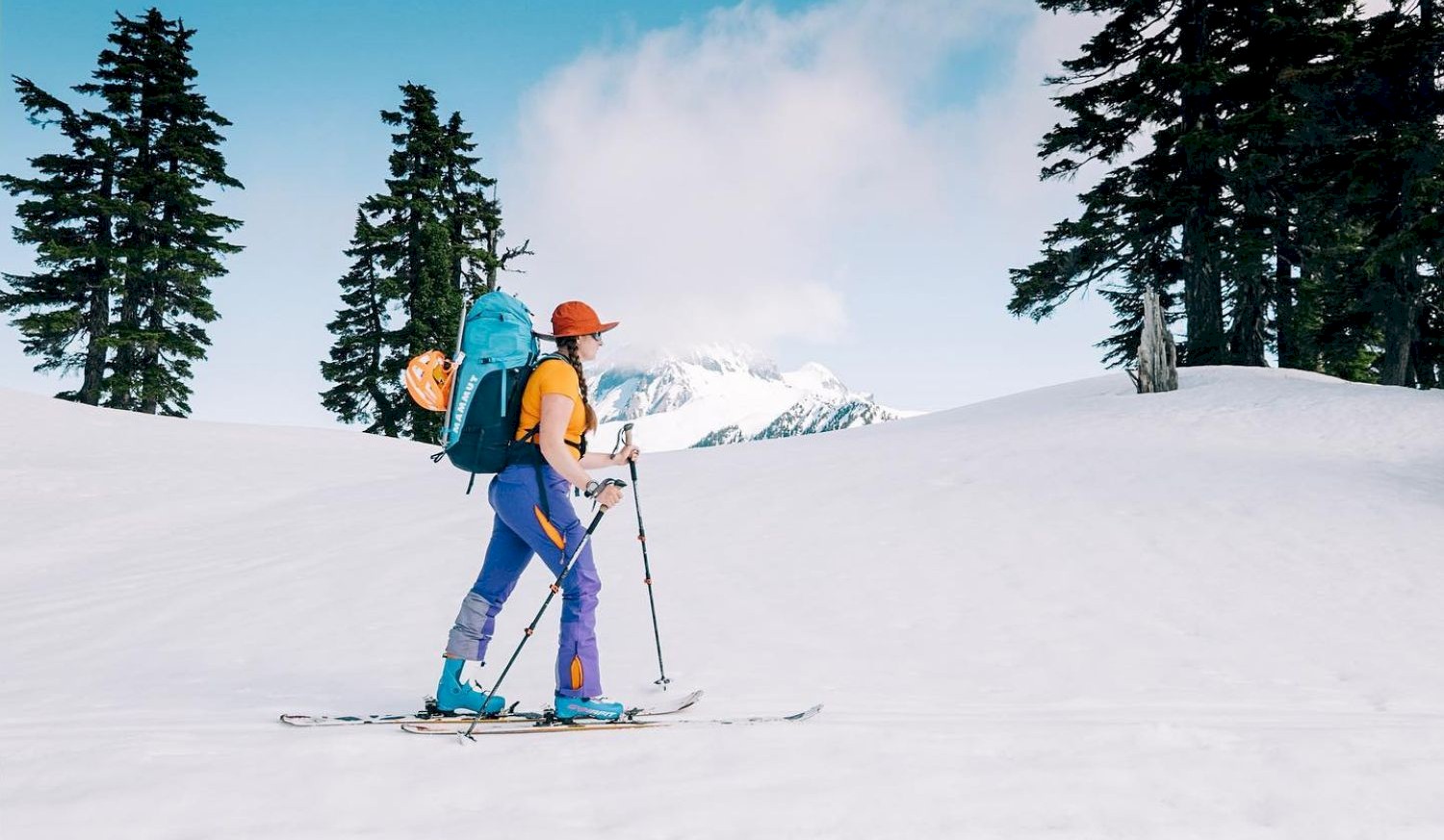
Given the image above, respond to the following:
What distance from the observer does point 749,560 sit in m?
8.73

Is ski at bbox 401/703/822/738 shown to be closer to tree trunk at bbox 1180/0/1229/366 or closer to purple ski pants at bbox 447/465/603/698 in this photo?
purple ski pants at bbox 447/465/603/698

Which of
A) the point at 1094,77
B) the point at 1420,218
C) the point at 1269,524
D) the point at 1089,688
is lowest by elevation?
the point at 1089,688

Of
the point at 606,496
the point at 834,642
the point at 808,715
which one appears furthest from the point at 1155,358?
the point at 606,496

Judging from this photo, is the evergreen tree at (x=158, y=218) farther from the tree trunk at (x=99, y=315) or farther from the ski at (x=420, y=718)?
the ski at (x=420, y=718)

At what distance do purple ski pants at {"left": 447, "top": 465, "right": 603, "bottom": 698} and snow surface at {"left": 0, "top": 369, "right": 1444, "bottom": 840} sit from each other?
429mm

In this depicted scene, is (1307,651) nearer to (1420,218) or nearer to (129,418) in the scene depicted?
(1420,218)

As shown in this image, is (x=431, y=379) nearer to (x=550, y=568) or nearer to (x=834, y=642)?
(x=550, y=568)

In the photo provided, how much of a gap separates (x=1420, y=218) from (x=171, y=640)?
69.6 ft

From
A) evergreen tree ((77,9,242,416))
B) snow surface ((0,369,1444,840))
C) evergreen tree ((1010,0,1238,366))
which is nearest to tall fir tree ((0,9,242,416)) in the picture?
evergreen tree ((77,9,242,416))

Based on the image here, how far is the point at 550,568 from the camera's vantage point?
14.0ft

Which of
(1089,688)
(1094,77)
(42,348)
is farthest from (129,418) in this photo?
(1094,77)

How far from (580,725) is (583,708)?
96 millimetres

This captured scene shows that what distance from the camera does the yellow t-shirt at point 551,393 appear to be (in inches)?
162

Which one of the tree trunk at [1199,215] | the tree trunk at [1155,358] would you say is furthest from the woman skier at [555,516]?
the tree trunk at [1199,215]
